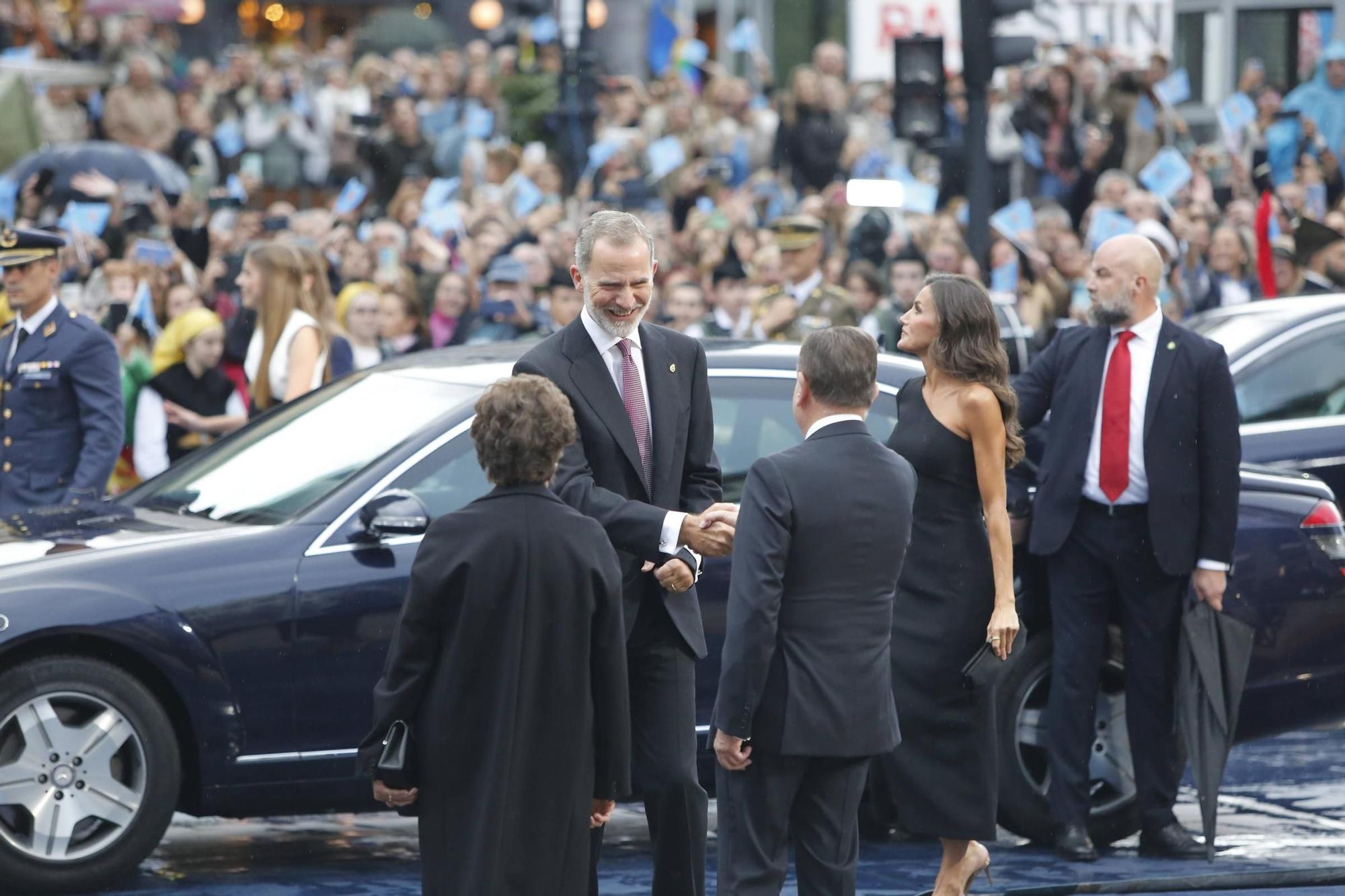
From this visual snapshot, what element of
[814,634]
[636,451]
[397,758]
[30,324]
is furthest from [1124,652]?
[30,324]

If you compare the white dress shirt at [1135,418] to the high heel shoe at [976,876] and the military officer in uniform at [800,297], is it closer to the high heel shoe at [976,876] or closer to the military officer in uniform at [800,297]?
the high heel shoe at [976,876]

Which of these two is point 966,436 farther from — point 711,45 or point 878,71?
point 711,45

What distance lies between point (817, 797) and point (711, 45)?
100 ft

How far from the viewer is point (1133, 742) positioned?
7.42 metres

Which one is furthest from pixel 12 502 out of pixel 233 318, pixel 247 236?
pixel 247 236

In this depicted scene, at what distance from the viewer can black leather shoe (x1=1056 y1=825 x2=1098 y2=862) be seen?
24.2 feet

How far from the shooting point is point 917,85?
14547 mm

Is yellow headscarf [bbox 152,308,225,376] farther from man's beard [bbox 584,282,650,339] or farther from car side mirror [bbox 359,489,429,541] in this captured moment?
man's beard [bbox 584,282,650,339]

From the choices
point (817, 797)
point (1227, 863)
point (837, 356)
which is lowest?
point (1227, 863)

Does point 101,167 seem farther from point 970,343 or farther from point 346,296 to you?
point 970,343

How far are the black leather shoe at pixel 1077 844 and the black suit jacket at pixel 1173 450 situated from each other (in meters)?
0.90

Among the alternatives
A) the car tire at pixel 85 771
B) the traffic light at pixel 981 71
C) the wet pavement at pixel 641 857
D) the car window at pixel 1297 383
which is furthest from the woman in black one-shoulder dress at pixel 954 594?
the traffic light at pixel 981 71

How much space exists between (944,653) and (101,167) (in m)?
12.1

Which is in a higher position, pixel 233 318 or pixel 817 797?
pixel 233 318
